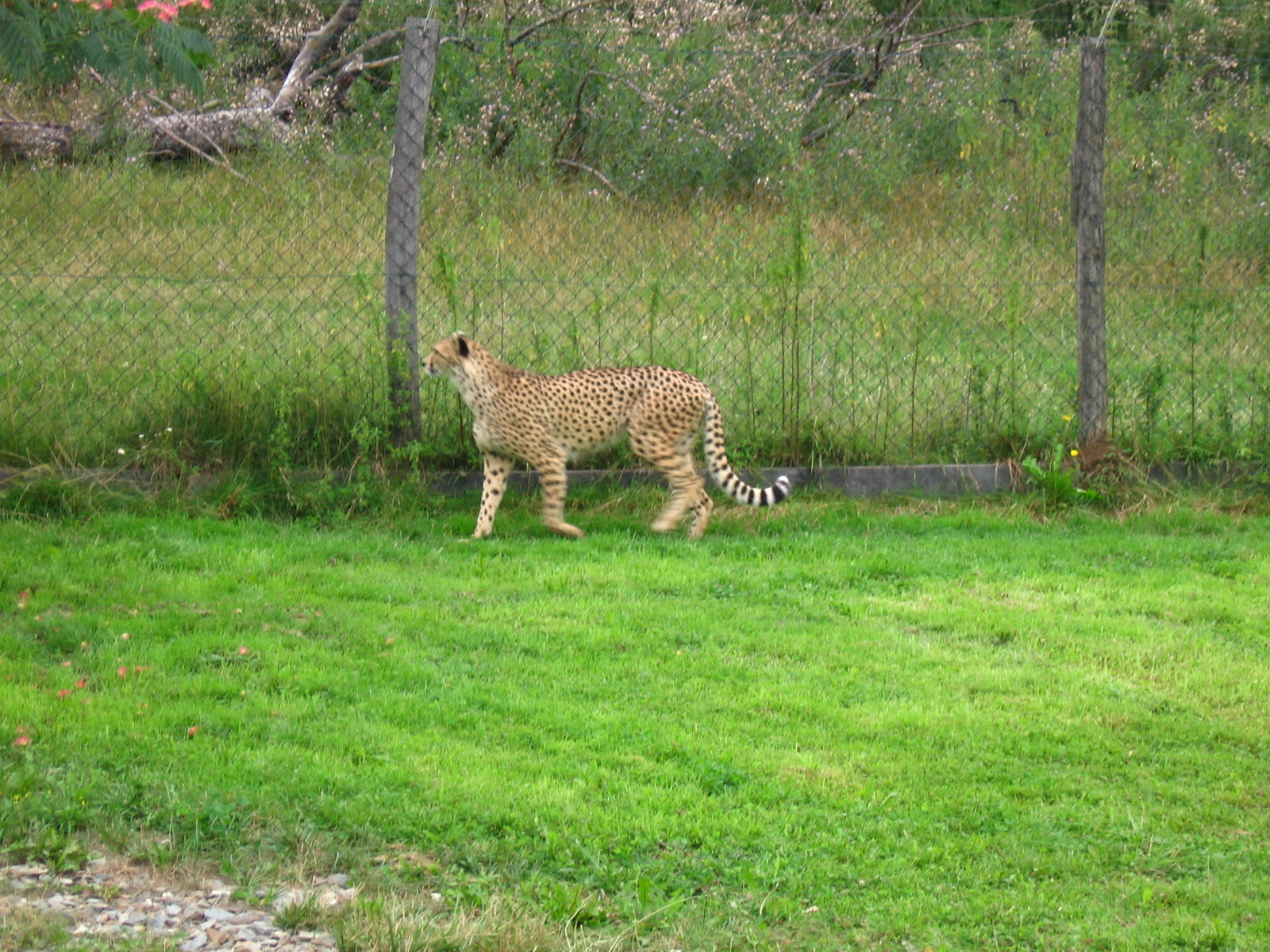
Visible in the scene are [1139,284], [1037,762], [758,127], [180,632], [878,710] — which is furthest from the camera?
[1139,284]

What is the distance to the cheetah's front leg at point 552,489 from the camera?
6641 mm

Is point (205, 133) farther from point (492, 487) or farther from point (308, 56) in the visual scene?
point (308, 56)

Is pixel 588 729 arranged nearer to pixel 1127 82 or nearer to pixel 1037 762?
pixel 1037 762

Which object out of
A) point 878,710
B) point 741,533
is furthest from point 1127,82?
point 878,710

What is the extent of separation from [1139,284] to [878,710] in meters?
4.21

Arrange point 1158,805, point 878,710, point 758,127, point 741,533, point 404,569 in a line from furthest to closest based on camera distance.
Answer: point 758,127 → point 741,533 → point 404,569 → point 878,710 → point 1158,805

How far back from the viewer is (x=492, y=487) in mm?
6758

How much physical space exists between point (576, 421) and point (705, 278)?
3.97ft

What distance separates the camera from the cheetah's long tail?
671 cm

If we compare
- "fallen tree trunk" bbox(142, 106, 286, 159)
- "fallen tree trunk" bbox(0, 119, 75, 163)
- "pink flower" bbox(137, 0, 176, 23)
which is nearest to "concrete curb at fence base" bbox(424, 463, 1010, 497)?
"fallen tree trunk" bbox(142, 106, 286, 159)

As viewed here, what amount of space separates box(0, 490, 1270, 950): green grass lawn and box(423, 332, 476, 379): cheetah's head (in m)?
0.73

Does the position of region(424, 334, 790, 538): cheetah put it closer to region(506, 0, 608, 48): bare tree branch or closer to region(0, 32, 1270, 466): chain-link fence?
region(0, 32, 1270, 466): chain-link fence

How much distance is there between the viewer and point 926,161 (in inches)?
292

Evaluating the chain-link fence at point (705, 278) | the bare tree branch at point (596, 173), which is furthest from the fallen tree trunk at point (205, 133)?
the bare tree branch at point (596, 173)
